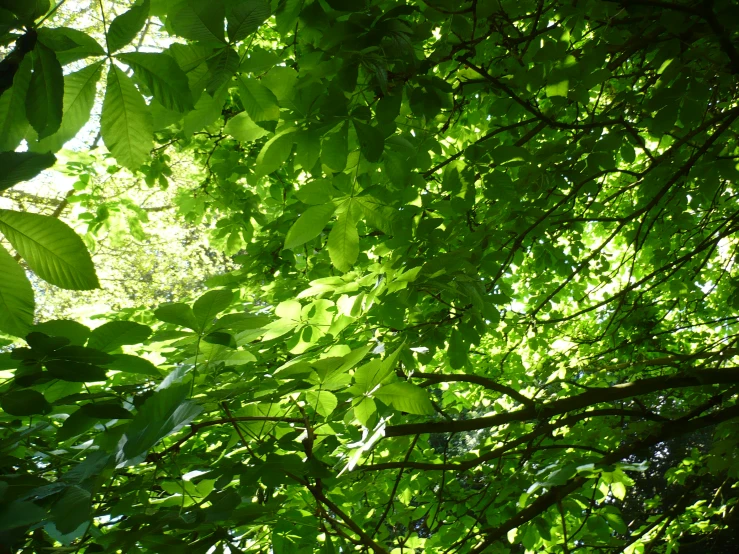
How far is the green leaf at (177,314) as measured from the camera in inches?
46.1

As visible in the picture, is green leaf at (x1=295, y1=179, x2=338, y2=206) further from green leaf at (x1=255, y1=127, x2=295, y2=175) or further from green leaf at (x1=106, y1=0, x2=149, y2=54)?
green leaf at (x1=106, y1=0, x2=149, y2=54)

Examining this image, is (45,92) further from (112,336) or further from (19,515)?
(19,515)

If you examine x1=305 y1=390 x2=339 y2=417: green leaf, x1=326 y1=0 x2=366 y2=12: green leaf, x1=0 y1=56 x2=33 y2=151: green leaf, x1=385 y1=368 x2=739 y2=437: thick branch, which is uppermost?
x1=326 y1=0 x2=366 y2=12: green leaf

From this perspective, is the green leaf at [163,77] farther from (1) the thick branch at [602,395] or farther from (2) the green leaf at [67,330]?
(1) the thick branch at [602,395]

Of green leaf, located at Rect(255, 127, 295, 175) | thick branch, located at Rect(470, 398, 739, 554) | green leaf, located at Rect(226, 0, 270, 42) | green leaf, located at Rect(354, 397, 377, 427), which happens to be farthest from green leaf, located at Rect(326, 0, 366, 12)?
thick branch, located at Rect(470, 398, 739, 554)

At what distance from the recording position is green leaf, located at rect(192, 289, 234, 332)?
1.19 meters

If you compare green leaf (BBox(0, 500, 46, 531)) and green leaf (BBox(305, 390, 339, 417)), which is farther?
green leaf (BBox(305, 390, 339, 417))

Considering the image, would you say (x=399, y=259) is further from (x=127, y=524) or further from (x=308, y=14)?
(x=127, y=524)

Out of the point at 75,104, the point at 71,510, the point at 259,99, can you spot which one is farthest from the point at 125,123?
the point at 71,510

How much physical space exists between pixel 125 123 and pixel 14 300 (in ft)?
1.36

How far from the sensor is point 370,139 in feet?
4.22

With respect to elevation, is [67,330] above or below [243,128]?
below

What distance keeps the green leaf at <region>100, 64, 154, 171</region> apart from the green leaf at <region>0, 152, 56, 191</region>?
313 mm

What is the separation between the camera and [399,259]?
1.83m
